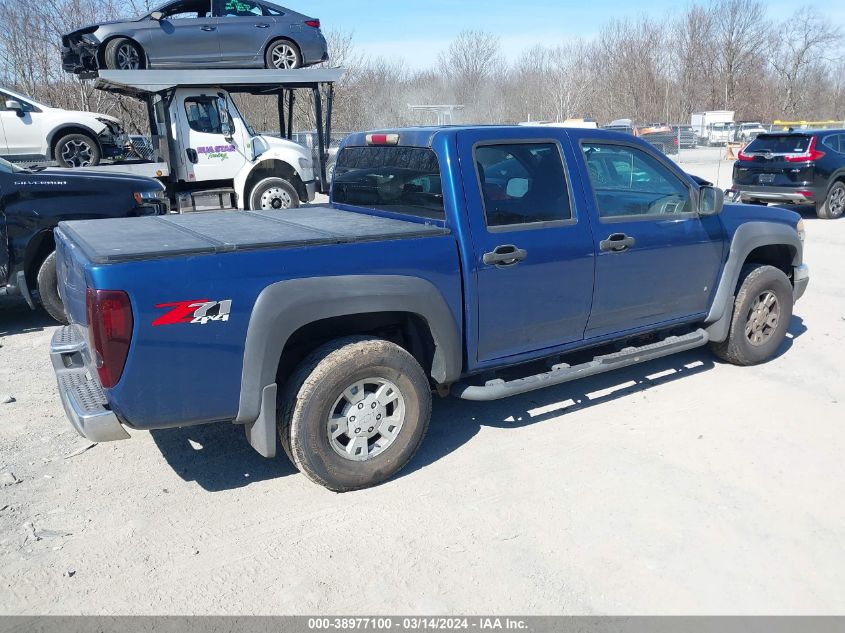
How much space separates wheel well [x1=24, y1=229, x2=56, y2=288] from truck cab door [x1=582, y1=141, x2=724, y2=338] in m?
4.86

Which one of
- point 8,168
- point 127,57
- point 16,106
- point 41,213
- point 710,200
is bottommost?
point 41,213

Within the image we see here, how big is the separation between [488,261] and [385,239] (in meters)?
0.61

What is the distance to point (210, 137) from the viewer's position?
11.5m

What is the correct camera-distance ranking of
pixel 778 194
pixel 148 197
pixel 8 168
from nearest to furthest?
pixel 8 168 < pixel 148 197 < pixel 778 194

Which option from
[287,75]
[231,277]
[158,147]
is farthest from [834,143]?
[231,277]

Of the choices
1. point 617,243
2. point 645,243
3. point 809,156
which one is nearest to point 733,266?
point 645,243

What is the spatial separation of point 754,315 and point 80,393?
4717mm

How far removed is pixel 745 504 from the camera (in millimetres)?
3596

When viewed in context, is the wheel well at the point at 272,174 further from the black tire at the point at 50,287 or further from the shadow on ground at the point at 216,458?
the shadow on ground at the point at 216,458

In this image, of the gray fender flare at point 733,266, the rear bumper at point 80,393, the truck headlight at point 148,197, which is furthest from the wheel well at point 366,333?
the truck headlight at point 148,197

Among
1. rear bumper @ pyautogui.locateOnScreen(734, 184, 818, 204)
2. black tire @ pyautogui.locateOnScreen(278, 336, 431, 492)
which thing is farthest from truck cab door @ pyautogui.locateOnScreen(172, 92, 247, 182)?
rear bumper @ pyautogui.locateOnScreen(734, 184, 818, 204)

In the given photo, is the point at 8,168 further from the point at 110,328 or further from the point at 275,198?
the point at 275,198

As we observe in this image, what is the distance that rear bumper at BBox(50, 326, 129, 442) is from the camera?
3.17 meters

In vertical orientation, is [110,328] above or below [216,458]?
above
